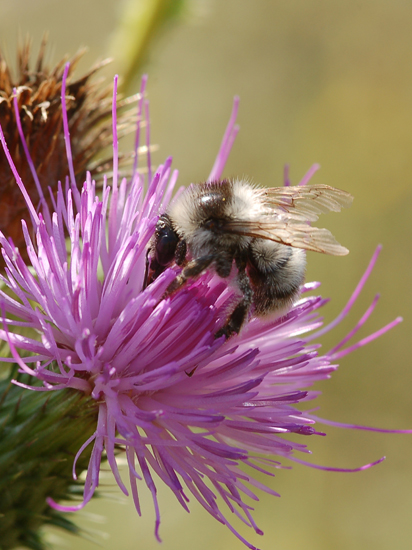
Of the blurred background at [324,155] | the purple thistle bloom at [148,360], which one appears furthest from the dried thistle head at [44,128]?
the blurred background at [324,155]

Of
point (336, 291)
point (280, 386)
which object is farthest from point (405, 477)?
point (280, 386)

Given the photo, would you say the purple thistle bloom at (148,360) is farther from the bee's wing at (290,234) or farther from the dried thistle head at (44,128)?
the dried thistle head at (44,128)

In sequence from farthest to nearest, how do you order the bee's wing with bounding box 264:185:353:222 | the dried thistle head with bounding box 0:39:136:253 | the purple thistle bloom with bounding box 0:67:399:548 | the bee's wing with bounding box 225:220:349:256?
1. the dried thistle head with bounding box 0:39:136:253
2. the bee's wing with bounding box 264:185:353:222
3. the bee's wing with bounding box 225:220:349:256
4. the purple thistle bloom with bounding box 0:67:399:548

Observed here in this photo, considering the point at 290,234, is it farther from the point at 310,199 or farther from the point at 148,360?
the point at 148,360

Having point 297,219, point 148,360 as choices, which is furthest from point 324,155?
point 148,360

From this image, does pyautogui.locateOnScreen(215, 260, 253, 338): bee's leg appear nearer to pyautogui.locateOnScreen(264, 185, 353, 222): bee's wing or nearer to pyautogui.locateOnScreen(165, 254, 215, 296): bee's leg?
pyautogui.locateOnScreen(165, 254, 215, 296): bee's leg

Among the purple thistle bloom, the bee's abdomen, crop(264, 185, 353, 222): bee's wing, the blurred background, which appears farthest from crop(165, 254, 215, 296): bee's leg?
the blurred background

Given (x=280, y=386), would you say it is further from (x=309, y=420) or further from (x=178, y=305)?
(x=178, y=305)
